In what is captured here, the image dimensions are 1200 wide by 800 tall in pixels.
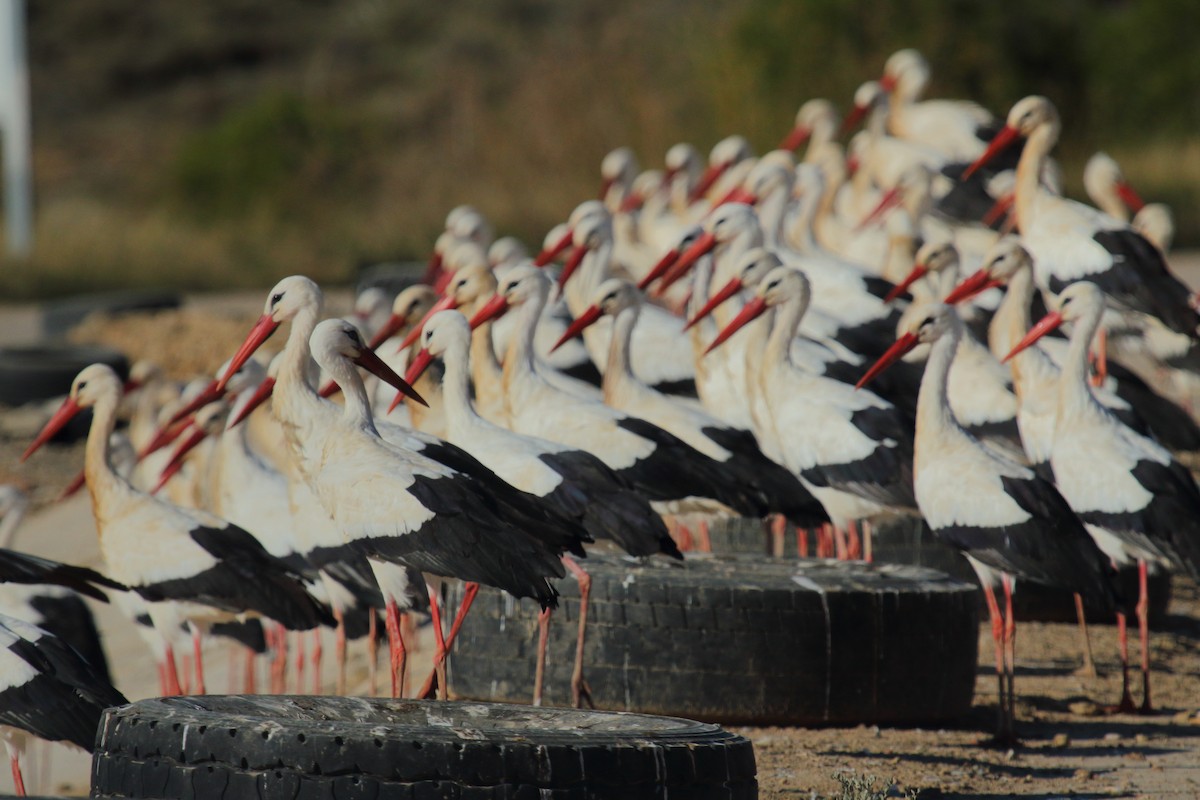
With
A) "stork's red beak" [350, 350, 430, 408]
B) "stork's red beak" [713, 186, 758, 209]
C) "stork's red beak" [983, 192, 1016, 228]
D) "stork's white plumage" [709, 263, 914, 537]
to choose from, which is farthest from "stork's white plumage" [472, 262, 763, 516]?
"stork's red beak" [983, 192, 1016, 228]

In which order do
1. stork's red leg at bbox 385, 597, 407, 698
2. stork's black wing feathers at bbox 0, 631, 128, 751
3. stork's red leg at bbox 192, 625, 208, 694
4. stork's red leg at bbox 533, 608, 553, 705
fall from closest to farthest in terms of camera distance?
stork's black wing feathers at bbox 0, 631, 128, 751 → stork's red leg at bbox 533, 608, 553, 705 → stork's red leg at bbox 385, 597, 407, 698 → stork's red leg at bbox 192, 625, 208, 694

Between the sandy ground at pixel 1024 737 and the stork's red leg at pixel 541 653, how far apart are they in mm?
768

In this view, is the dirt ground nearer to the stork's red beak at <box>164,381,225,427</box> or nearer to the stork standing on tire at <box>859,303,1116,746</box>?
the stork standing on tire at <box>859,303,1116,746</box>

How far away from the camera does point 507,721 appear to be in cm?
526

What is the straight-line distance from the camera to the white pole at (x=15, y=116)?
2978 cm

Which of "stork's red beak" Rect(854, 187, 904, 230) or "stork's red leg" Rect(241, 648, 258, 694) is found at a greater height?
"stork's red beak" Rect(854, 187, 904, 230)

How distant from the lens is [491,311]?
30.5 ft

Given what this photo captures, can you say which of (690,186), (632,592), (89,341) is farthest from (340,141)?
(632,592)

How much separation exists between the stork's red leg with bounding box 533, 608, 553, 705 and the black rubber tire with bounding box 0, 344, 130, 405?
9.43 meters

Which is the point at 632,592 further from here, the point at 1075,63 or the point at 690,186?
the point at 1075,63

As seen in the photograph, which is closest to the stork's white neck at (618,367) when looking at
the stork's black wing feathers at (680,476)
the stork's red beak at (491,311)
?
the stork's red beak at (491,311)

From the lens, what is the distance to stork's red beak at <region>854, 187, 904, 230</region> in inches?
568

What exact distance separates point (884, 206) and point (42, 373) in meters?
6.90

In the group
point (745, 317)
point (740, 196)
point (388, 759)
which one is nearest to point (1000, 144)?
point (740, 196)
